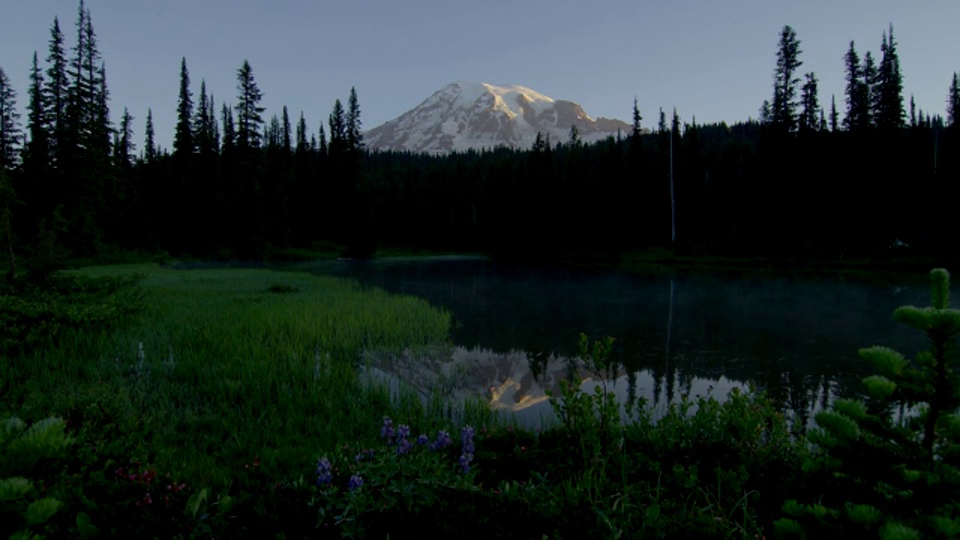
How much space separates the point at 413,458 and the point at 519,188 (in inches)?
2948

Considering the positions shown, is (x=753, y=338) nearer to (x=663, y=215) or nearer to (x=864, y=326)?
(x=864, y=326)

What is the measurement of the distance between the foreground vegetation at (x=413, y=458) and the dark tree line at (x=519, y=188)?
110ft

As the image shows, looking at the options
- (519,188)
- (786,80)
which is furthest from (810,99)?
(519,188)

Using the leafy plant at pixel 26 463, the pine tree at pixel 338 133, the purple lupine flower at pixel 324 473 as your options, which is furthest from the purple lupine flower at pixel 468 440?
the pine tree at pixel 338 133

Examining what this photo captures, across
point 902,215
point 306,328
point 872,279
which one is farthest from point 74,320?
point 902,215

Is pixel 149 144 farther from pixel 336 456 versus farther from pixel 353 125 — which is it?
pixel 336 456

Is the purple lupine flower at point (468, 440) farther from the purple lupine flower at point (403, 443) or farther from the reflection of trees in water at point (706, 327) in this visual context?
the reflection of trees in water at point (706, 327)

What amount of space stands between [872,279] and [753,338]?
25140 mm

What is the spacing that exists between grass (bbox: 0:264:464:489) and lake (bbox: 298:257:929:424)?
1.64 metres

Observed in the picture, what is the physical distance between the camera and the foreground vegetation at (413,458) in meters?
1.79

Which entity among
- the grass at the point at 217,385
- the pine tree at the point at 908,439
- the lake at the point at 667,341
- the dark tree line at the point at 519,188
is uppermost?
the dark tree line at the point at 519,188

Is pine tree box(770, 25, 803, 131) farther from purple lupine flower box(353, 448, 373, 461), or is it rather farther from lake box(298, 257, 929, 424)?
purple lupine flower box(353, 448, 373, 461)

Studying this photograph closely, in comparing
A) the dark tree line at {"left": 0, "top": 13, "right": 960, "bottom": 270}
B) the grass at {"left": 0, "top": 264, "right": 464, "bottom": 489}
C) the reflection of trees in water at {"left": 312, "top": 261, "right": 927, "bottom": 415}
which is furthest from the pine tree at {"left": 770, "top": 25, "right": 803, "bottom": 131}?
the grass at {"left": 0, "top": 264, "right": 464, "bottom": 489}

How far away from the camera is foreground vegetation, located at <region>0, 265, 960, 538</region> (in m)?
1.79
